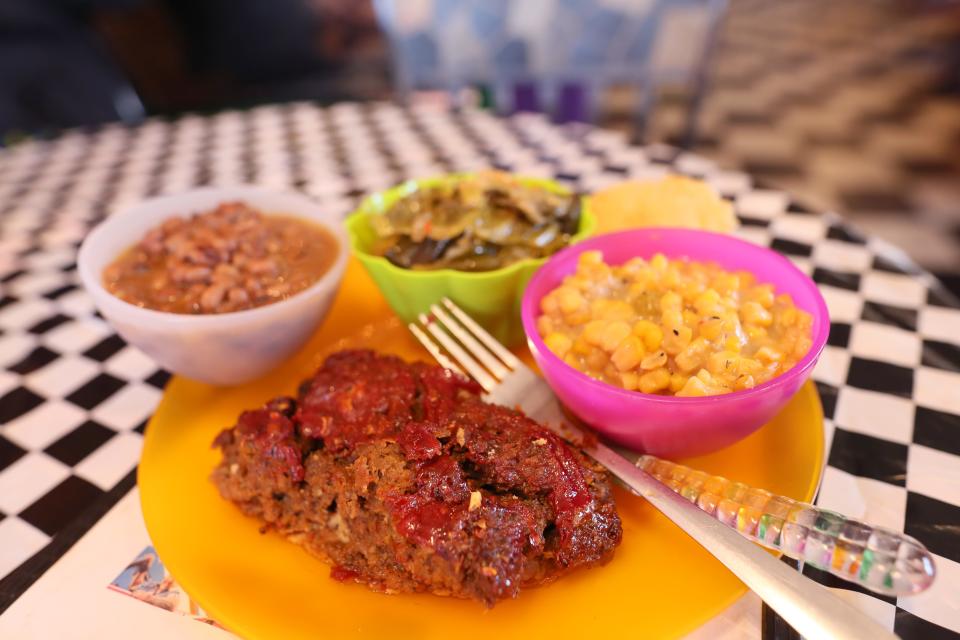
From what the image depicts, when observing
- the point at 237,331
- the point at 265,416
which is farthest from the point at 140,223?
the point at 265,416

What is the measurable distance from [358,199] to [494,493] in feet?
8.76

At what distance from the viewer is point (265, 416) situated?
1.92 m

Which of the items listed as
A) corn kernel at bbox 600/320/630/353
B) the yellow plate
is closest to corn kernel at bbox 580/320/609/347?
corn kernel at bbox 600/320/630/353

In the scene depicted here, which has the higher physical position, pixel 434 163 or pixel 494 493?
pixel 494 493

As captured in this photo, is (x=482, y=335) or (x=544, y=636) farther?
(x=482, y=335)

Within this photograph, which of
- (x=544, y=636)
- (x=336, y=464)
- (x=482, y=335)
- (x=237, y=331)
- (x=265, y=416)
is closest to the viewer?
(x=544, y=636)

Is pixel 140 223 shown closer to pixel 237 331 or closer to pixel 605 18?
pixel 237 331

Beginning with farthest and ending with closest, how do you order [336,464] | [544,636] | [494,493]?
[336,464] → [494,493] → [544,636]

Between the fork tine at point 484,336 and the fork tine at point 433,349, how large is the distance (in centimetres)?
14

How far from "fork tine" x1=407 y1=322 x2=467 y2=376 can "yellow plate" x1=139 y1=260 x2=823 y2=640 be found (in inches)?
24.9

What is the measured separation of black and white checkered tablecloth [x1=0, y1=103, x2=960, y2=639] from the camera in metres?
2.03

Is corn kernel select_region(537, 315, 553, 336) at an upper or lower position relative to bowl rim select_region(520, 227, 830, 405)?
lower

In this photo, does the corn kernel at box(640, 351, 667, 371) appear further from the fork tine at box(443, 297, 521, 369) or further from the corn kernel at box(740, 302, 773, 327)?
the fork tine at box(443, 297, 521, 369)

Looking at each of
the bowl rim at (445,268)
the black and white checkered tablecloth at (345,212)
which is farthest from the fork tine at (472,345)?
the black and white checkered tablecloth at (345,212)
